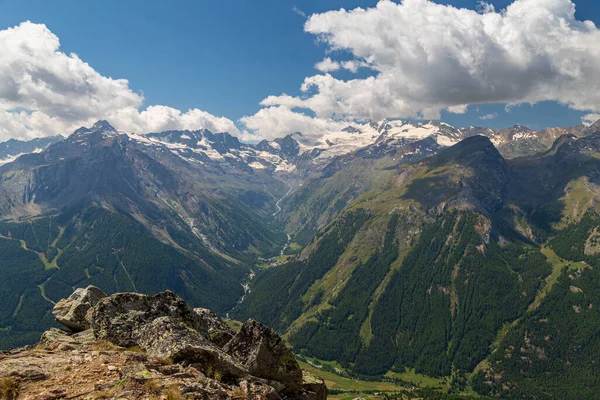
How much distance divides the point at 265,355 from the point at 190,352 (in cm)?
605

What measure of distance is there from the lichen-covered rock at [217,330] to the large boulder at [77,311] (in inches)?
502

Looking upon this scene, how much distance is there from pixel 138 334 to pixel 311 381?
1450 centimetres

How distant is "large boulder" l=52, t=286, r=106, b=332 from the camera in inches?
1515

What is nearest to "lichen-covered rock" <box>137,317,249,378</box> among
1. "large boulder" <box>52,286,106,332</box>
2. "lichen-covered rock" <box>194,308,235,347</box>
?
"lichen-covered rock" <box>194,308,235,347</box>

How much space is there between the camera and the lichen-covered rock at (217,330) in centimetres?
3388

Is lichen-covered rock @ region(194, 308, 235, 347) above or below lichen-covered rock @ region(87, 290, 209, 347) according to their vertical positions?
below

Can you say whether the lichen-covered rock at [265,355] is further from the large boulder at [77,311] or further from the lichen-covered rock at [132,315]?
the large boulder at [77,311]

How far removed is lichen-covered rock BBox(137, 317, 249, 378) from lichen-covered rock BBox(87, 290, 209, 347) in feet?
5.87

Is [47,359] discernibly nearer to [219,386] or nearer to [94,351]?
[94,351]

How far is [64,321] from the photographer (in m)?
38.5

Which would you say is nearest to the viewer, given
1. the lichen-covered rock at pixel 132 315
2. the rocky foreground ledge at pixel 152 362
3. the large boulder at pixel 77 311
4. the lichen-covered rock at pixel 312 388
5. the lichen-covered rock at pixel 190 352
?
the rocky foreground ledge at pixel 152 362

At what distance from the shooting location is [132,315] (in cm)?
2884

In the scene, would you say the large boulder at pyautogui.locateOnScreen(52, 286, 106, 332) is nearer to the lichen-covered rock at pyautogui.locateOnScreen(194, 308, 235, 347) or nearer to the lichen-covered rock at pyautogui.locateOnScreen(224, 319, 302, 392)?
the lichen-covered rock at pyautogui.locateOnScreen(194, 308, 235, 347)

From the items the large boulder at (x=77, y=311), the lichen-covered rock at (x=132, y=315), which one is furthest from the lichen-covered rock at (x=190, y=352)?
the large boulder at (x=77, y=311)
